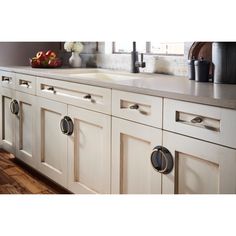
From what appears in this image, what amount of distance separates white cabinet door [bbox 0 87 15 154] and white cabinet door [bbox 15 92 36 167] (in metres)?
0.10

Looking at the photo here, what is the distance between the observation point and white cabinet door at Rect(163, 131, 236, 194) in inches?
49.0

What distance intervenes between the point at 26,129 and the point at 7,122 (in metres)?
0.40

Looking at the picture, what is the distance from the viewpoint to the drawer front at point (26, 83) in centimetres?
268

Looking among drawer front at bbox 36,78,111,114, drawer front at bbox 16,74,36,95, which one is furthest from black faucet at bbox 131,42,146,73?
drawer front at bbox 16,74,36,95

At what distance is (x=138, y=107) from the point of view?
1.67m

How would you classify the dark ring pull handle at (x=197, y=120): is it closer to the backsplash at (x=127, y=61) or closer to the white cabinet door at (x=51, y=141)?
the backsplash at (x=127, y=61)

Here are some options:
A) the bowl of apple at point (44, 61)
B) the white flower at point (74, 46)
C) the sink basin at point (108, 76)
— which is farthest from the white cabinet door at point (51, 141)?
the white flower at point (74, 46)

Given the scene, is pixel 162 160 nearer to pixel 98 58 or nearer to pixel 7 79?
pixel 98 58

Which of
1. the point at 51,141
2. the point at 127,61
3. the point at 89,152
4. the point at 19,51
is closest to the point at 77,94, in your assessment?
the point at 89,152

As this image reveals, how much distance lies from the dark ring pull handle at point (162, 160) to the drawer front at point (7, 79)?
176 cm

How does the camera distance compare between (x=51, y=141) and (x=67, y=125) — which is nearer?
(x=67, y=125)

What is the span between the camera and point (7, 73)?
121 inches
